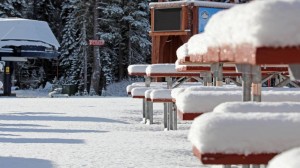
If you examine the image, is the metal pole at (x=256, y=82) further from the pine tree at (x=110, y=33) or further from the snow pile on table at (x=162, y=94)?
the pine tree at (x=110, y=33)

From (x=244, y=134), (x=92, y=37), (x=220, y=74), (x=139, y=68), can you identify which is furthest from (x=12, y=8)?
(x=244, y=134)

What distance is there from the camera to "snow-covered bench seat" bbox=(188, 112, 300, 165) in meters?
2.69

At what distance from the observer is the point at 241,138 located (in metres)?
2.71

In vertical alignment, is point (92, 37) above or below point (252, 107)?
above

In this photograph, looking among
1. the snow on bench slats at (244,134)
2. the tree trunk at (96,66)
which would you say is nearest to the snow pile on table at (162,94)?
the snow on bench slats at (244,134)

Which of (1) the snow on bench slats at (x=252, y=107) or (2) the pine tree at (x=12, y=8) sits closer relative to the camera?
(1) the snow on bench slats at (x=252, y=107)

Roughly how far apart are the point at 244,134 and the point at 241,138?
0.02 metres

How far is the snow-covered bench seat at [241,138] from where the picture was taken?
2.69m

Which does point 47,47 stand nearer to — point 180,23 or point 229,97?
point 180,23

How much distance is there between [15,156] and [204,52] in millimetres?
5910

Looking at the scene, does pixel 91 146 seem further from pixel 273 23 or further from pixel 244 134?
pixel 273 23

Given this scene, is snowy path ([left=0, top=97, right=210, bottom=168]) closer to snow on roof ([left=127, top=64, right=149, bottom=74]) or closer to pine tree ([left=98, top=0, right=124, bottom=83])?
snow on roof ([left=127, top=64, right=149, bottom=74])

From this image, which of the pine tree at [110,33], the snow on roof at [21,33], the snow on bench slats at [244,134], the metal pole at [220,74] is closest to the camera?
the snow on bench slats at [244,134]

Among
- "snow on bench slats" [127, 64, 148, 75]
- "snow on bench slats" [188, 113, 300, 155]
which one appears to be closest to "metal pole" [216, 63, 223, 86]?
"snow on bench slats" [188, 113, 300, 155]
